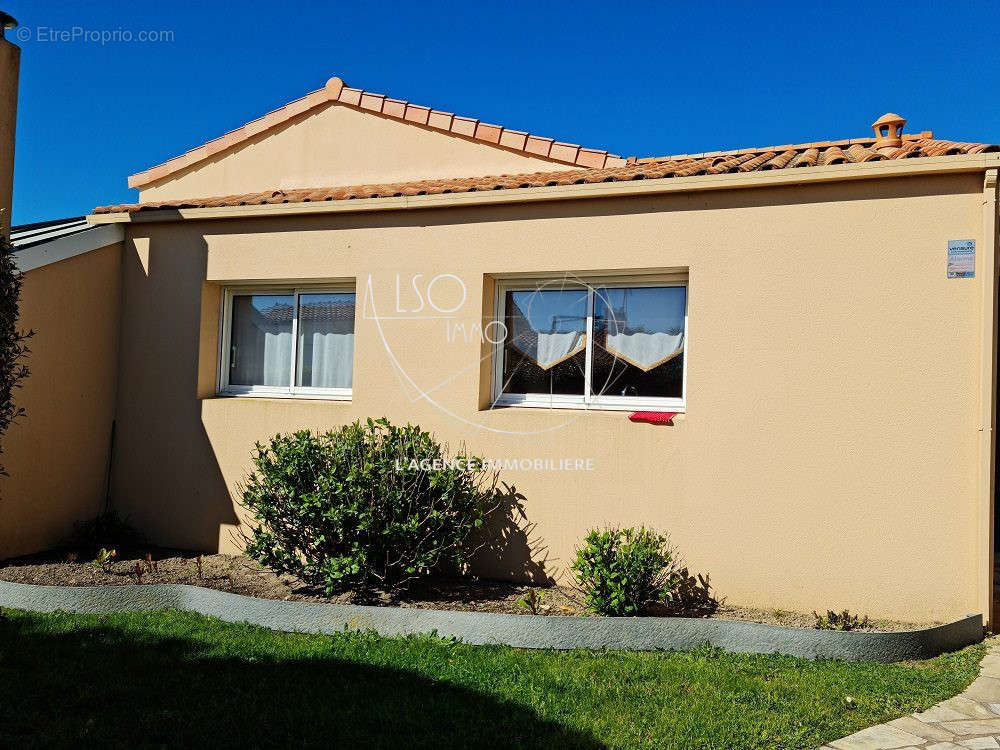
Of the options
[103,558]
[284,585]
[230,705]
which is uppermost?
[103,558]

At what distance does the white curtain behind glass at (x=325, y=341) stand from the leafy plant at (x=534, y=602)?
2852mm

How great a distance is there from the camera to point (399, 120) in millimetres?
9758

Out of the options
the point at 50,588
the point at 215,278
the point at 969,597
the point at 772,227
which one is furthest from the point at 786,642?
the point at 215,278

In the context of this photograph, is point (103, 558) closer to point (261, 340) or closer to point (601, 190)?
point (261, 340)

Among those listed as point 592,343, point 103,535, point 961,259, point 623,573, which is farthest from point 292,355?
point 961,259

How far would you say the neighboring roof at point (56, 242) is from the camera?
7.22 m

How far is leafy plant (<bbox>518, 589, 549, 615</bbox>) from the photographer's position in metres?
5.83

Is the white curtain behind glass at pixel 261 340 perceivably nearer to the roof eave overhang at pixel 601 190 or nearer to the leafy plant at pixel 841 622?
the roof eave overhang at pixel 601 190

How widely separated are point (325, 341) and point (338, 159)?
3.39m

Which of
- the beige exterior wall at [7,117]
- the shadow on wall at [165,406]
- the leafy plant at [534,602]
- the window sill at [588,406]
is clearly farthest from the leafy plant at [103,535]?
the leafy plant at [534,602]

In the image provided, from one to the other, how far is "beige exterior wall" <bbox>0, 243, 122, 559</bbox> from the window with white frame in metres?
4.28

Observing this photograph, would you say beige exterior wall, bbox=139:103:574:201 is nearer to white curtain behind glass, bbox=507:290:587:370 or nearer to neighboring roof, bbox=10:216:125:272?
neighboring roof, bbox=10:216:125:272

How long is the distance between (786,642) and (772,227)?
123 inches

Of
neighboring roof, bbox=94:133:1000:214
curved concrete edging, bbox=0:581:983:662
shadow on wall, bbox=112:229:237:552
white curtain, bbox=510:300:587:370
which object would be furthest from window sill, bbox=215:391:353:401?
curved concrete edging, bbox=0:581:983:662
